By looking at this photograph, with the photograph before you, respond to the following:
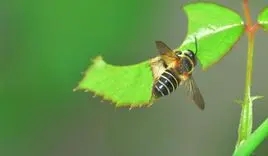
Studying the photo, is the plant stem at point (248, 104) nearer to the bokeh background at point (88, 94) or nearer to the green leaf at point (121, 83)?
the green leaf at point (121, 83)

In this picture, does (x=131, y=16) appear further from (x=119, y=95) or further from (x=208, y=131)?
(x=119, y=95)

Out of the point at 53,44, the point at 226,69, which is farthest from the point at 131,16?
the point at 226,69

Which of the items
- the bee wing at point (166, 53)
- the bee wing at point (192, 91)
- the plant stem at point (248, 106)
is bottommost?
the plant stem at point (248, 106)

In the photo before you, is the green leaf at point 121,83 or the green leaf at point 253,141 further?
the green leaf at point 121,83

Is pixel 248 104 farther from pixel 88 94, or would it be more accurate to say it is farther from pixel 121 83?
pixel 88 94

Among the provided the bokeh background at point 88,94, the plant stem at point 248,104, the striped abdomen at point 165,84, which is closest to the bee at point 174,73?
the striped abdomen at point 165,84

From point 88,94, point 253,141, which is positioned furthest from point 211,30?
point 88,94

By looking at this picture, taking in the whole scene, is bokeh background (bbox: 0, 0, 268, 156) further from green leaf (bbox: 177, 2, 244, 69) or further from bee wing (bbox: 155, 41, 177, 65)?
green leaf (bbox: 177, 2, 244, 69)
